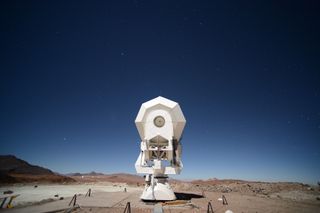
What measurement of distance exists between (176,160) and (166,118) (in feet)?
11.5

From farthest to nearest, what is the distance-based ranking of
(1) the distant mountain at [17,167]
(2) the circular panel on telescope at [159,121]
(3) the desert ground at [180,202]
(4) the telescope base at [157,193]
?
(1) the distant mountain at [17,167] < (2) the circular panel on telescope at [159,121] < (4) the telescope base at [157,193] < (3) the desert ground at [180,202]


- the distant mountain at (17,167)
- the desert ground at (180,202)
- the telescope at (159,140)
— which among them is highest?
the distant mountain at (17,167)

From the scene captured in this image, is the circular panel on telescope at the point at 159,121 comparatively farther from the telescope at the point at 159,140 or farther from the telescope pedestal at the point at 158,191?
the telescope pedestal at the point at 158,191

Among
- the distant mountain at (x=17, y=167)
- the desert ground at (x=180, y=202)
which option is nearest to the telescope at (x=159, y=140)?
the desert ground at (x=180, y=202)

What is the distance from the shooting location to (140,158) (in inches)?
718

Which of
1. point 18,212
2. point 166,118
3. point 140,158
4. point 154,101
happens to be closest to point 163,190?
point 140,158

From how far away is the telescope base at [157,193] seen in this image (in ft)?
55.3

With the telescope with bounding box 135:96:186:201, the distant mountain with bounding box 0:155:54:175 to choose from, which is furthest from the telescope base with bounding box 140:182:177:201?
the distant mountain with bounding box 0:155:54:175

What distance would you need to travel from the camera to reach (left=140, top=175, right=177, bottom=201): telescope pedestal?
1691cm

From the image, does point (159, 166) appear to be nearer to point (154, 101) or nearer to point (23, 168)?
point (154, 101)

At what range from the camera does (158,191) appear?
56.4 feet

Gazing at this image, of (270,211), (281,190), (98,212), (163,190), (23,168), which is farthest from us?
Result: (23,168)

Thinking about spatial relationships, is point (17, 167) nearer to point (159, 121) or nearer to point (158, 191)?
point (158, 191)

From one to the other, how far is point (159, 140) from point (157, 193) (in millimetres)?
3987
